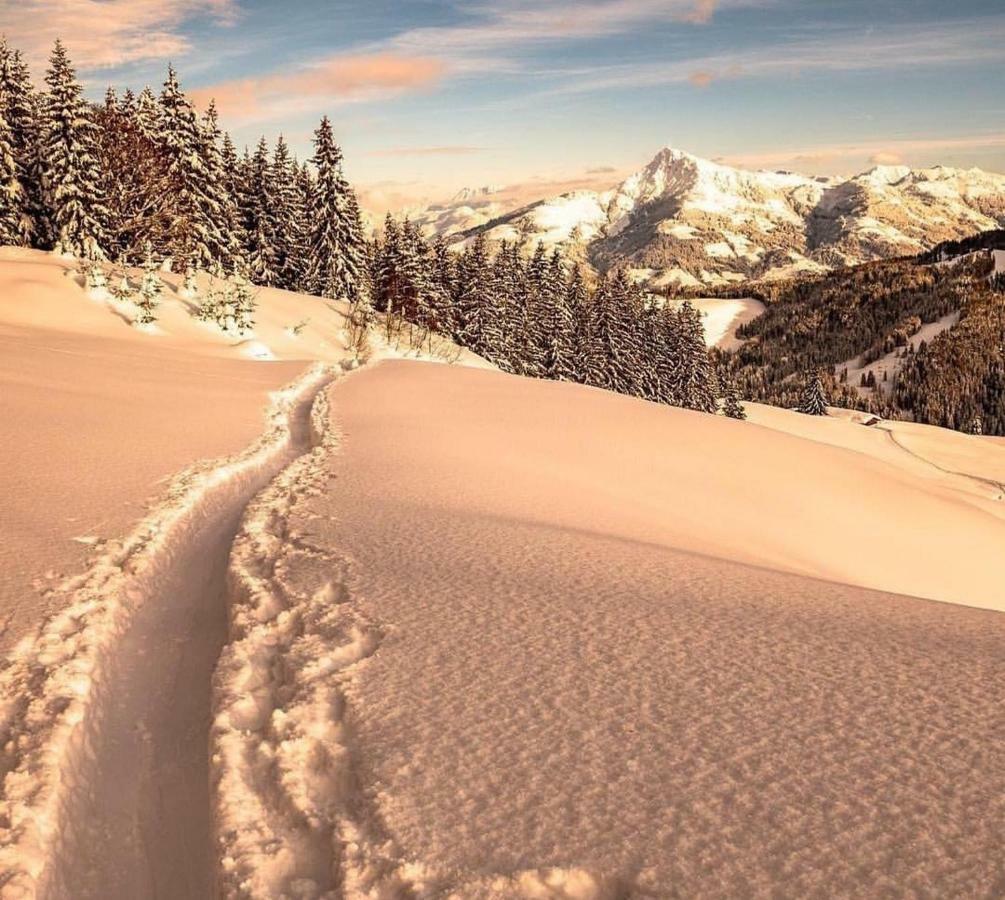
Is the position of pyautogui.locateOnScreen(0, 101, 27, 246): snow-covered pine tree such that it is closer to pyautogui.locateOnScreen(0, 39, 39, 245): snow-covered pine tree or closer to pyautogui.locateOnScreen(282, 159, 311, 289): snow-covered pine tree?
pyautogui.locateOnScreen(0, 39, 39, 245): snow-covered pine tree

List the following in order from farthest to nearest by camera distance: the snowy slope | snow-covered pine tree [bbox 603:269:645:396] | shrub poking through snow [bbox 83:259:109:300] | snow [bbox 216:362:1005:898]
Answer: snow-covered pine tree [bbox 603:269:645:396], shrub poking through snow [bbox 83:259:109:300], the snowy slope, snow [bbox 216:362:1005:898]

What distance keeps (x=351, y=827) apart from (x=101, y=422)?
9.62 metres

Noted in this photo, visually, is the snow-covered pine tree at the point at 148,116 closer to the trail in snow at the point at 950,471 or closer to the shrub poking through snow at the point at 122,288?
the shrub poking through snow at the point at 122,288

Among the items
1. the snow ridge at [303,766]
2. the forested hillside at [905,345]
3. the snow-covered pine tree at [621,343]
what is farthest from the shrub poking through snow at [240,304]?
the forested hillside at [905,345]

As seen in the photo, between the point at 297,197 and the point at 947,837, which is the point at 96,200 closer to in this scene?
the point at 297,197

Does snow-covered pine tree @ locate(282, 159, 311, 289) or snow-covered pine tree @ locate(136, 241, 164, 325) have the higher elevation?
snow-covered pine tree @ locate(282, 159, 311, 289)

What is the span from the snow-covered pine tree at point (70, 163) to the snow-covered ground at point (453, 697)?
103ft

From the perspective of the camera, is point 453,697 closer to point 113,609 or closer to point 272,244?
point 113,609

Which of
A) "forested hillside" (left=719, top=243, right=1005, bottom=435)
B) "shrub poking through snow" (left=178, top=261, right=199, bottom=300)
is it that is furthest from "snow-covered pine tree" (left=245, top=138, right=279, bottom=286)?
"forested hillside" (left=719, top=243, right=1005, bottom=435)

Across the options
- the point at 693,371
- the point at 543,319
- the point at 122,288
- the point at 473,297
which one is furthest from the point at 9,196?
the point at 693,371

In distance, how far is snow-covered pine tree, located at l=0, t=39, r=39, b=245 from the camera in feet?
121

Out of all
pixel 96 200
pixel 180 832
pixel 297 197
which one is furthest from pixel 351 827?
pixel 297 197

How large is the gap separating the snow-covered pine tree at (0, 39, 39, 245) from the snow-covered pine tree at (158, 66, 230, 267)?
746 centimetres

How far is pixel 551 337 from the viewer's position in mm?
50969
